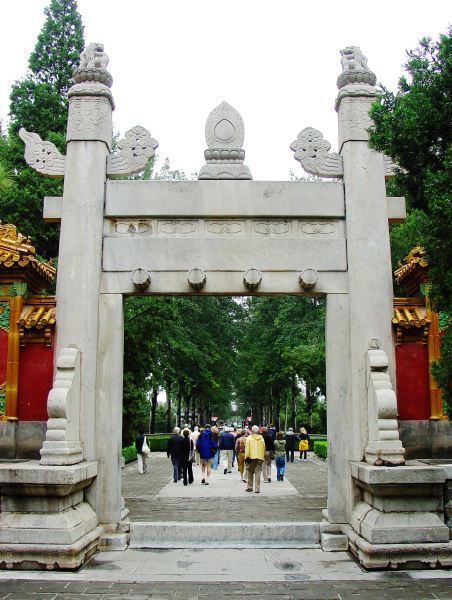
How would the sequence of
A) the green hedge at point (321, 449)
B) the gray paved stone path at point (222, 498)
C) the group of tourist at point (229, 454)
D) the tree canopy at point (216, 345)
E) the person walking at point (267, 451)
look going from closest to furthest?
the gray paved stone path at point (222, 498) < the group of tourist at point (229, 454) < the person walking at point (267, 451) < the tree canopy at point (216, 345) < the green hedge at point (321, 449)

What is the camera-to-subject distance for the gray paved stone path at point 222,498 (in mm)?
10516

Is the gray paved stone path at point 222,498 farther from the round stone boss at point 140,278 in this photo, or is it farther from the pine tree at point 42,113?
the pine tree at point 42,113

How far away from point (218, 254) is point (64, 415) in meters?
3.24

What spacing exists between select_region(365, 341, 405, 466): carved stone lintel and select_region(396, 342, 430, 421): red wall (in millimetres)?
994

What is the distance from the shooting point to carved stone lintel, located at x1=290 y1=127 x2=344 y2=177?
9.66 metres

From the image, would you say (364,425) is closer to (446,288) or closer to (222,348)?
Answer: (446,288)

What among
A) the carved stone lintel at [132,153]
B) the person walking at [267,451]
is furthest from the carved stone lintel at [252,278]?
the person walking at [267,451]

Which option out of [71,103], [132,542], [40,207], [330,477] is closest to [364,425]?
[330,477]

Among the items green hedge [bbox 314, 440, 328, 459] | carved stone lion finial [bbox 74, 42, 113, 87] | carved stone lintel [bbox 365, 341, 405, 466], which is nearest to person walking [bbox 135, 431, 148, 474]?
green hedge [bbox 314, 440, 328, 459]

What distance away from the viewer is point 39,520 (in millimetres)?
7578

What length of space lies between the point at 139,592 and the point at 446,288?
4.70 m

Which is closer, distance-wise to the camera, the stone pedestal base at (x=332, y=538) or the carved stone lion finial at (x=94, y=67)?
the stone pedestal base at (x=332, y=538)

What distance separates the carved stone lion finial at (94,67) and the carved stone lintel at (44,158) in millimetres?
1214

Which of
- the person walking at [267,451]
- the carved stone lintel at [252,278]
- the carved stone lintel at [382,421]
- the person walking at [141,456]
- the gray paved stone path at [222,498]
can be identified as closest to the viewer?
the carved stone lintel at [382,421]
